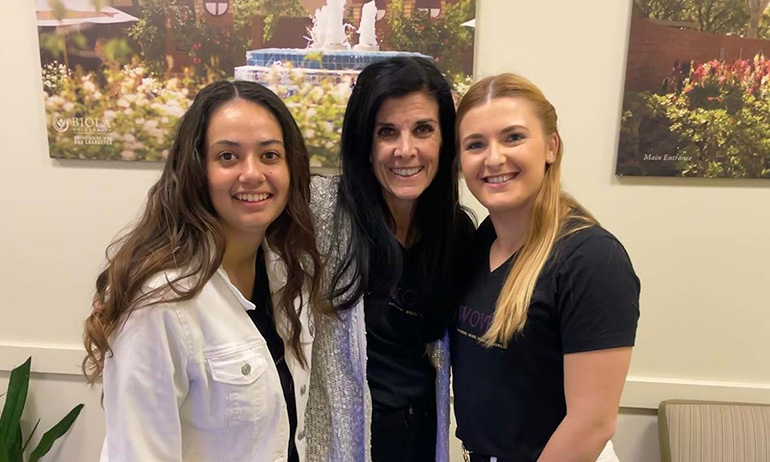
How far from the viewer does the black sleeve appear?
0.92 m

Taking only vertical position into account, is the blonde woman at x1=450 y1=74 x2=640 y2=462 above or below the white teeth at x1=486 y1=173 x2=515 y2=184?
below

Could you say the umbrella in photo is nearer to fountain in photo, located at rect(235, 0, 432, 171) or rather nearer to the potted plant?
fountain in photo, located at rect(235, 0, 432, 171)

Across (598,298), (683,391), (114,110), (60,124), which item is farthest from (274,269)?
(683,391)

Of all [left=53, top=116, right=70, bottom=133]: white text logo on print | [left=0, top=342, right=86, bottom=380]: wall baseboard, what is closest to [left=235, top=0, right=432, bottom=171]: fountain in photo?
[left=53, top=116, right=70, bottom=133]: white text logo on print

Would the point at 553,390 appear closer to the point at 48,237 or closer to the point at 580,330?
the point at 580,330

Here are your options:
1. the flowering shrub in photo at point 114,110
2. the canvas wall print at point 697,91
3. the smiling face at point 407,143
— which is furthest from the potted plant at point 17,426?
the canvas wall print at point 697,91

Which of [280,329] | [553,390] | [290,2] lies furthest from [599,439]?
[290,2]

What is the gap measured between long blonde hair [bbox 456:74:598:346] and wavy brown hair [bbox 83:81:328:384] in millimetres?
431

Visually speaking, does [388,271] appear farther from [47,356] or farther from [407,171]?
[47,356]

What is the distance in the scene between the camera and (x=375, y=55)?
1646 millimetres

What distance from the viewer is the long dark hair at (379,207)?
4.01 feet

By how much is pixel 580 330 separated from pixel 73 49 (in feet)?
5.69

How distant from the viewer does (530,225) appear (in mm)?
1074

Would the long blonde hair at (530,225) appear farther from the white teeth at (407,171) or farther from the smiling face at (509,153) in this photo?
the white teeth at (407,171)
